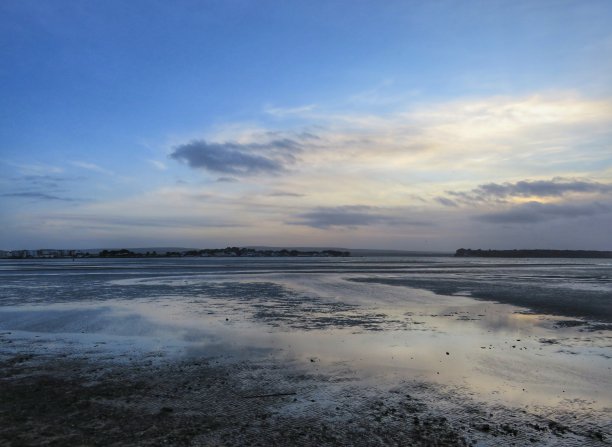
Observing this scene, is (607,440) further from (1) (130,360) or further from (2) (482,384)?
(1) (130,360)

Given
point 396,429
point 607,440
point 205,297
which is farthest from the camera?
point 205,297

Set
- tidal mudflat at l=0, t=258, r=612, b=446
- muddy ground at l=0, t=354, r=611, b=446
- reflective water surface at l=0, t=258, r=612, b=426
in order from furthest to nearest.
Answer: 1. reflective water surface at l=0, t=258, r=612, b=426
2. tidal mudflat at l=0, t=258, r=612, b=446
3. muddy ground at l=0, t=354, r=611, b=446

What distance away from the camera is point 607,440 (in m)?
6.04

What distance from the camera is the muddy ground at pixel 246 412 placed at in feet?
20.0

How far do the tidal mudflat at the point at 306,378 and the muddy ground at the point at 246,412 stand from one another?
29 millimetres

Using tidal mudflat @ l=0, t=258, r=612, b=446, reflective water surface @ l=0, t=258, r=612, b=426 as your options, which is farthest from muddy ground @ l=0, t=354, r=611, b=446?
reflective water surface @ l=0, t=258, r=612, b=426

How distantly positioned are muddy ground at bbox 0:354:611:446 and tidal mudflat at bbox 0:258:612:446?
1.1 inches

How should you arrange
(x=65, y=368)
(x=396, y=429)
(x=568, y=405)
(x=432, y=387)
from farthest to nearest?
1. (x=65, y=368)
2. (x=432, y=387)
3. (x=568, y=405)
4. (x=396, y=429)

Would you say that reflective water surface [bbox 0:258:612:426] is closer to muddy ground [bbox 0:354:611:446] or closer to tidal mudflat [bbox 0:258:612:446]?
tidal mudflat [bbox 0:258:612:446]

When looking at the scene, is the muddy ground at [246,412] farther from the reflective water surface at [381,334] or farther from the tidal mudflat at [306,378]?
the reflective water surface at [381,334]

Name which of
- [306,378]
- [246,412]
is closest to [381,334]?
[306,378]

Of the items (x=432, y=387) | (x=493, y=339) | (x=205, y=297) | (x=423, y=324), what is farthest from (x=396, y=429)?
(x=205, y=297)

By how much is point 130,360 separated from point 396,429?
6.84m

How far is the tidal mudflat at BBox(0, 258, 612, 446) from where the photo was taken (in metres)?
6.37
